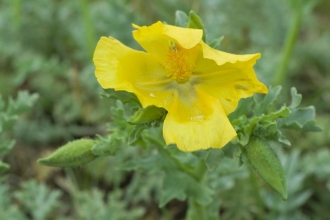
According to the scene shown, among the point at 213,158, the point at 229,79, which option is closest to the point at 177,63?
the point at 229,79

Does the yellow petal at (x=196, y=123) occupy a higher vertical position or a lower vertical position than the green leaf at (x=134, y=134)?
higher

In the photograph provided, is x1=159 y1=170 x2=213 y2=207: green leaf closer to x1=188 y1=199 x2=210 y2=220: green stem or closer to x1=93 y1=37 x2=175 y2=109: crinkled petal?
x1=188 y1=199 x2=210 y2=220: green stem

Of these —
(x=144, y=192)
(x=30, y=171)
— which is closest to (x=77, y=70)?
(x=30, y=171)

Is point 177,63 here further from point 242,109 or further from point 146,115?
point 242,109

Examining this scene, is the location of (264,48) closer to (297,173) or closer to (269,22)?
(269,22)

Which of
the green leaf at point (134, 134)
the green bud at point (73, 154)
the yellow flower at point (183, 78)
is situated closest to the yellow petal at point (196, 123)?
the yellow flower at point (183, 78)

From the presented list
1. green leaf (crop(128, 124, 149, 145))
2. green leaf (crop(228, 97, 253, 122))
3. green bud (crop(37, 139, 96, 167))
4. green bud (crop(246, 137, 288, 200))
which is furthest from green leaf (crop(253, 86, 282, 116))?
green bud (crop(37, 139, 96, 167))

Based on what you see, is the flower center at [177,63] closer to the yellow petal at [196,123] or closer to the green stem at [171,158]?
the yellow petal at [196,123]
